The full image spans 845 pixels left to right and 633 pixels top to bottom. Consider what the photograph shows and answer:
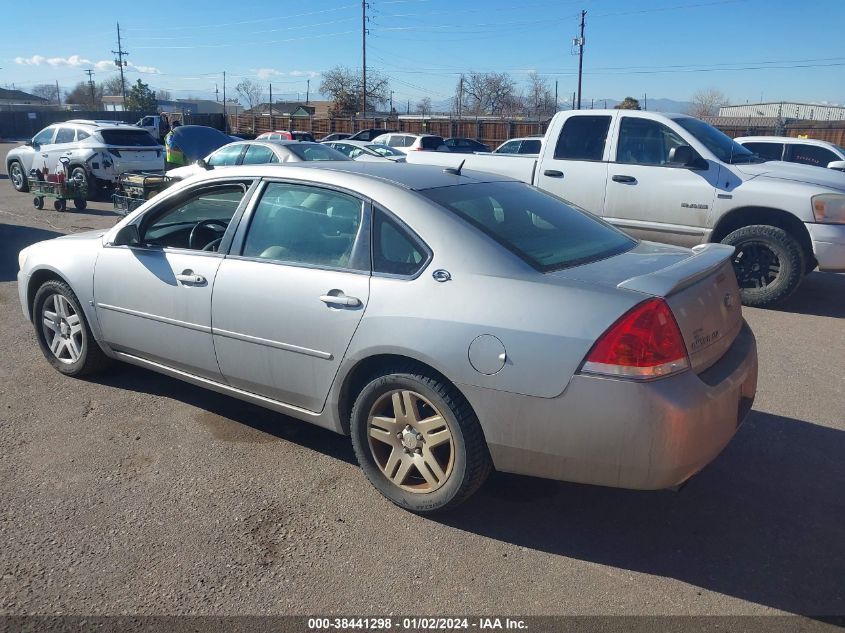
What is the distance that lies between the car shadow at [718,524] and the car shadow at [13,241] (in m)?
7.42

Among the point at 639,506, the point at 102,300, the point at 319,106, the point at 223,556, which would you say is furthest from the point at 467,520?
the point at 319,106

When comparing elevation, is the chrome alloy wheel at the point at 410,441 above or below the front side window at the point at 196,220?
below

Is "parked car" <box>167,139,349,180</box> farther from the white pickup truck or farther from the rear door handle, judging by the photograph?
the rear door handle

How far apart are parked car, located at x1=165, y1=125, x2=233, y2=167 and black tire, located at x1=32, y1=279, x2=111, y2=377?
13.6 meters

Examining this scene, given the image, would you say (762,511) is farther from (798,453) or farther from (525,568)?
(525,568)

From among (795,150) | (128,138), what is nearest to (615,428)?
(795,150)

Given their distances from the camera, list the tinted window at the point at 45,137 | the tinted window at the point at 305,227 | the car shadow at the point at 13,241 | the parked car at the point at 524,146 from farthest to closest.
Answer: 1. the parked car at the point at 524,146
2. the tinted window at the point at 45,137
3. the car shadow at the point at 13,241
4. the tinted window at the point at 305,227

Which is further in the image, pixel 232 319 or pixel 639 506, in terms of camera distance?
pixel 232 319

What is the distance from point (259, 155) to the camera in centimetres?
1249

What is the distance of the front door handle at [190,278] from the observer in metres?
4.11

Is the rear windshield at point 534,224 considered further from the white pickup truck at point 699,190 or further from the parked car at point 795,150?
the parked car at point 795,150

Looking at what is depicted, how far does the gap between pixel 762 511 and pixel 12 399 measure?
4.53m

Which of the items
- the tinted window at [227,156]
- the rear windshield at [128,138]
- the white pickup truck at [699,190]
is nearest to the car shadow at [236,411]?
the white pickup truck at [699,190]

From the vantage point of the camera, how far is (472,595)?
291 cm
